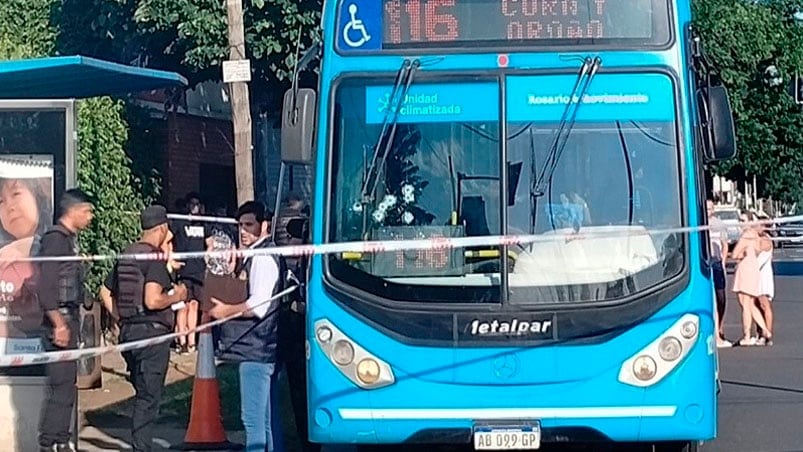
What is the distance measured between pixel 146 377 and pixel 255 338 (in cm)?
93

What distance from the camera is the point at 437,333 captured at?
7.84 meters

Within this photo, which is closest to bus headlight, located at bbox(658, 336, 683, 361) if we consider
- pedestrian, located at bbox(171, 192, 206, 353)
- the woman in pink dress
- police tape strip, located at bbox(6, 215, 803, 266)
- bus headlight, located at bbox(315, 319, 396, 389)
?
police tape strip, located at bbox(6, 215, 803, 266)

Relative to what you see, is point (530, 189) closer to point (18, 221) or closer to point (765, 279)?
point (18, 221)

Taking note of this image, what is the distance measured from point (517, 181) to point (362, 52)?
1218mm

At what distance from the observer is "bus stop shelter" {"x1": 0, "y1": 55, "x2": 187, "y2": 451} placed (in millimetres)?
9469

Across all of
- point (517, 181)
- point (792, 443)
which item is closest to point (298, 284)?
point (517, 181)

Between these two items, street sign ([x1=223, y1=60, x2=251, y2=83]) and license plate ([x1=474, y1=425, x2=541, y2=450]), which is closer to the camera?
license plate ([x1=474, y1=425, x2=541, y2=450])

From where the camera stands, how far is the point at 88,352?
8086 mm

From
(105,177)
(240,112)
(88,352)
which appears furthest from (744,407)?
(105,177)

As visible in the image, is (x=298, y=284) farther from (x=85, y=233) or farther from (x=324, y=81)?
(x=85, y=233)

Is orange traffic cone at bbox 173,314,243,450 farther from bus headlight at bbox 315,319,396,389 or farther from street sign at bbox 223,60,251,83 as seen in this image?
street sign at bbox 223,60,251,83

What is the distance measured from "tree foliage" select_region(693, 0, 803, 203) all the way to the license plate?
18.9m

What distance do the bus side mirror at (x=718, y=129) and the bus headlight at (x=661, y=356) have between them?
1.05 m

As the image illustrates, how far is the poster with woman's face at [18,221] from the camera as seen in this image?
9.44 m
